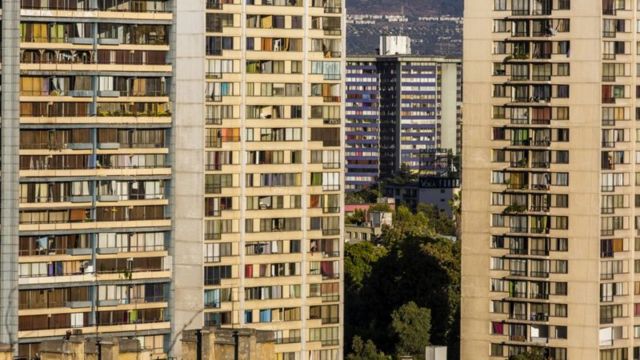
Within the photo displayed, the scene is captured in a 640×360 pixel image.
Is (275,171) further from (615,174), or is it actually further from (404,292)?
(404,292)

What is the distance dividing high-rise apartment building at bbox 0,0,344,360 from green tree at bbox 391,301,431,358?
2642 centimetres

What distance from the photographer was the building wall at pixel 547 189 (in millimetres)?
126812

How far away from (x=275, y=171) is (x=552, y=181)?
15985 mm

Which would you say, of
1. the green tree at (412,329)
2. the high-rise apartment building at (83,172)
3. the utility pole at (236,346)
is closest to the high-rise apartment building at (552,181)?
the green tree at (412,329)

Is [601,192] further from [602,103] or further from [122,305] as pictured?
[122,305]

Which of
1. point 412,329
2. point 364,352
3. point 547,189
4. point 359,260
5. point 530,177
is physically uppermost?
point 530,177

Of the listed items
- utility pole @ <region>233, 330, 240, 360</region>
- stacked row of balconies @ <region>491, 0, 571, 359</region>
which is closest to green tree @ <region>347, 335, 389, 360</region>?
stacked row of balconies @ <region>491, 0, 571, 359</region>

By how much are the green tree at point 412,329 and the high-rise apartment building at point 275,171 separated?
85.6 feet

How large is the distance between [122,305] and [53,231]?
14.1 ft

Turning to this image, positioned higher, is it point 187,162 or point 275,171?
point 187,162

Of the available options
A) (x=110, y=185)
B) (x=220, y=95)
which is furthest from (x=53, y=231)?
(x=220, y=95)

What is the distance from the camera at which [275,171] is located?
118 metres

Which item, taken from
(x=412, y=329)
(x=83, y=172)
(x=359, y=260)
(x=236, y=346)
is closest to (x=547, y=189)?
(x=412, y=329)

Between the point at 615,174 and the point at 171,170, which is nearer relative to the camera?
the point at 171,170
